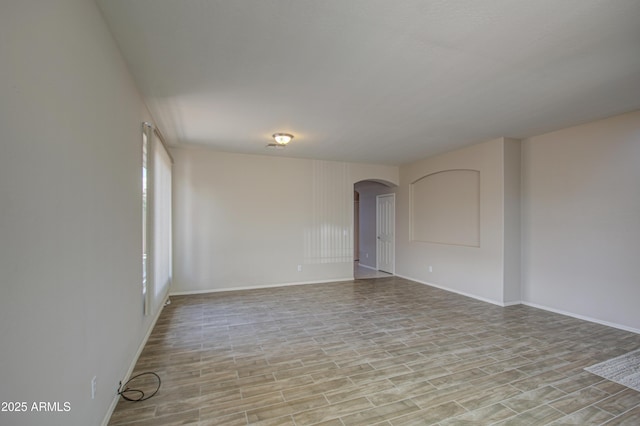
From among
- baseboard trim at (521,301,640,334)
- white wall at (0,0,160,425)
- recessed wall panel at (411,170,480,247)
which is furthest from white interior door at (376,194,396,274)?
white wall at (0,0,160,425)

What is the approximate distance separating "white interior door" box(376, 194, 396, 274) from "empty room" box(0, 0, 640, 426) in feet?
5.90

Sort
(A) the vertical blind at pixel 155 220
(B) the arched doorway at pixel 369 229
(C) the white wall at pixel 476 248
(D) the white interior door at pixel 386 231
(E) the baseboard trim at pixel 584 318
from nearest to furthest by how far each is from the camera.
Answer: (A) the vertical blind at pixel 155 220
(E) the baseboard trim at pixel 584 318
(C) the white wall at pixel 476 248
(D) the white interior door at pixel 386 231
(B) the arched doorway at pixel 369 229

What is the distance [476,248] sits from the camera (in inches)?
216

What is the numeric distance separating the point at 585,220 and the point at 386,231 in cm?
441

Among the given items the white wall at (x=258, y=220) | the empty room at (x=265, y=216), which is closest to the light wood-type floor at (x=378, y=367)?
the empty room at (x=265, y=216)

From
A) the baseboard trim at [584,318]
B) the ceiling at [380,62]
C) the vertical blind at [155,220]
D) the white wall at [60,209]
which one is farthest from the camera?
the baseboard trim at [584,318]

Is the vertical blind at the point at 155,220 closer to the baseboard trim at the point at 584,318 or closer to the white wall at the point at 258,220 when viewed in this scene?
the white wall at the point at 258,220

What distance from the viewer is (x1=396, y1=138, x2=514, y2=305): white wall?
500 centimetres

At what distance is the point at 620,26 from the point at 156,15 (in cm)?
322

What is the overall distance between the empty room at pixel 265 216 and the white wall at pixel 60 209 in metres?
0.01

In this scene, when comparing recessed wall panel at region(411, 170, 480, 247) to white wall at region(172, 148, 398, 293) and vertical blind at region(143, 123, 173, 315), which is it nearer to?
white wall at region(172, 148, 398, 293)

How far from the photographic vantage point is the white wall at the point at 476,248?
500cm

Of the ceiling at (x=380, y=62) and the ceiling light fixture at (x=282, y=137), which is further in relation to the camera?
the ceiling light fixture at (x=282, y=137)

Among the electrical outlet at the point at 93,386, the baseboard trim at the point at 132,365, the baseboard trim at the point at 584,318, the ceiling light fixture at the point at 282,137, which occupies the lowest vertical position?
the baseboard trim at the point at 584,318
